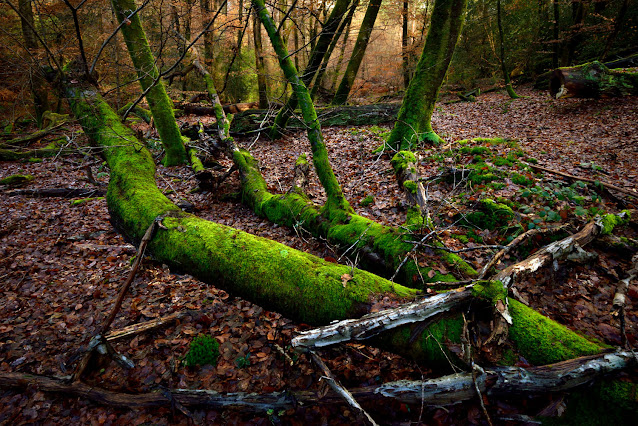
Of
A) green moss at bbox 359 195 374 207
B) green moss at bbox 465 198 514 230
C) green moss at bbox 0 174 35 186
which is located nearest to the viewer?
green moss at bbox 465 198 514 230

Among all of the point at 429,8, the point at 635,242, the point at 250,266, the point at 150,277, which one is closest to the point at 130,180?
the point at 150,277

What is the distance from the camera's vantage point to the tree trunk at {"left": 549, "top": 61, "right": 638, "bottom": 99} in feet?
28.4

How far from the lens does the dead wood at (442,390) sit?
2000 mm

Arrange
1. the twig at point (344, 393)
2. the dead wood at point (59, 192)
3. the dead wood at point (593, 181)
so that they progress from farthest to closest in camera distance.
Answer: the dead wood at point (59, 192) < the dead wood at point (593, 181) < the twig at point (344, 393)

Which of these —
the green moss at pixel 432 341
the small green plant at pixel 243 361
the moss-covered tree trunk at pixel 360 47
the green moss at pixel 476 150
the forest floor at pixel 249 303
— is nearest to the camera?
the green moss at pixel 432 341

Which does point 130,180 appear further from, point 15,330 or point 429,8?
point 429,8

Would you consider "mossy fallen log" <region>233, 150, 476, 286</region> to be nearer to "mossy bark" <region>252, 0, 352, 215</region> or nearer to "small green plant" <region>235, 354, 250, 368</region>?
"mossy bark" <region>252, 0, 352, 215</region>

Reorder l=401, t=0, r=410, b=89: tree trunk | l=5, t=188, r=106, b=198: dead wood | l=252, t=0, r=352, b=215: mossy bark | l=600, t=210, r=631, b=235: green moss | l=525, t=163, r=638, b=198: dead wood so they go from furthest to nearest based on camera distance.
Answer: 1. l=401, t=0, r=410, b=89: tree trunk
2. l=5, t=188, r=106, b=198: dead wood
3. l=252, t=0, r=352, b=215: mossy bark
4. l=525, t=163, r=638, b=198: dead wood
5. l=600, t=210, r=631, b=235: green moss

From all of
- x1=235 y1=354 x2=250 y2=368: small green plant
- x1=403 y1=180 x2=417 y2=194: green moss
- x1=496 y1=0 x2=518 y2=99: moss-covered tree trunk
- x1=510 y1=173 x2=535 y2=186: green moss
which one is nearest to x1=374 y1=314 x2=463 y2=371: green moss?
x1=235 y1=354 x2=250 y2=368: small green plant

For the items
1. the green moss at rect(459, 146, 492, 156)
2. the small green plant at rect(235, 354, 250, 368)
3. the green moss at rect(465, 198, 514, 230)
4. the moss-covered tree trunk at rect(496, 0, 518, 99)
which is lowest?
the small green plant at rect(235, 354, 250, 368)

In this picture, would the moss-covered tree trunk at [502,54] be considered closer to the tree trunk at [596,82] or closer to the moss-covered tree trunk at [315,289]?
the tree trunk at [596,82]

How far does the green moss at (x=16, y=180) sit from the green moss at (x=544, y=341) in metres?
11.9

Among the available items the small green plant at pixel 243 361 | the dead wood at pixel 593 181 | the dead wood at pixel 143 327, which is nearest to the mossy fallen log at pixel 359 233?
the small green plant at pixel 243 361

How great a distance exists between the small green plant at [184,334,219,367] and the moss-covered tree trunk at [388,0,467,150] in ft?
19.1
